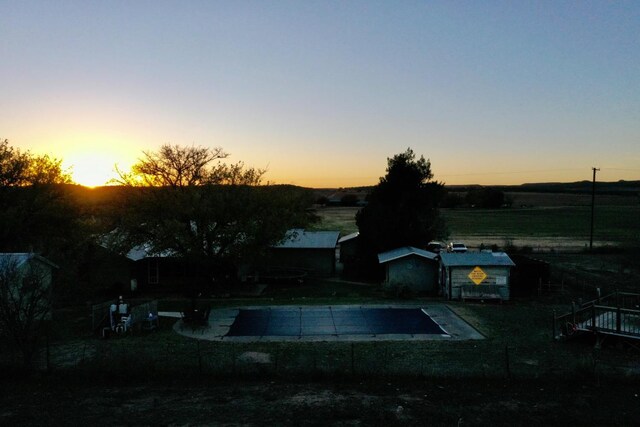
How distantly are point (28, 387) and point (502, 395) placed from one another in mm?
13841

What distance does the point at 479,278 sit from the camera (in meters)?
31.9

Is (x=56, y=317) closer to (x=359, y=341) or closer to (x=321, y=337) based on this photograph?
A: (x=321, y=337)

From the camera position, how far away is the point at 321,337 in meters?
22.7

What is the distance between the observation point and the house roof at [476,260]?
104 feet

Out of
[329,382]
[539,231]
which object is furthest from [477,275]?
[539,231]

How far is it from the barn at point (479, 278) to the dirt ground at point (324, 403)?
16.0m

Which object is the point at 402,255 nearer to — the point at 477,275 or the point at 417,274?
the point at 417,274

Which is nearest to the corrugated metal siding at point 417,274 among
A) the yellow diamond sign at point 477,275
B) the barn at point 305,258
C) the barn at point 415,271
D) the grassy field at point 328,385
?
the barn at point 415,271

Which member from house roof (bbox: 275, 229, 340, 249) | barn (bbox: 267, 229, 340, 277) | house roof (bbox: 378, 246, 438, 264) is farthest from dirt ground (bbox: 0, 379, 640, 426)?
barn (bbox: 267, 229, 340, 277)

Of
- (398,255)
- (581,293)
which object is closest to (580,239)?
(581,293)

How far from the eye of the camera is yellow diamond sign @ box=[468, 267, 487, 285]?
31828 millimetres

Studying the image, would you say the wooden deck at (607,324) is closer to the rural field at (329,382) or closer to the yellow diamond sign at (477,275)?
the rural field at (329,382)

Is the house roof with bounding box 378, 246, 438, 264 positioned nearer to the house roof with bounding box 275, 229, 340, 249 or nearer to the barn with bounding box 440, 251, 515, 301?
the barn with bounding box 440, 251, 515, 301

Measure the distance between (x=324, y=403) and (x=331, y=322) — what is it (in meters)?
11.7
